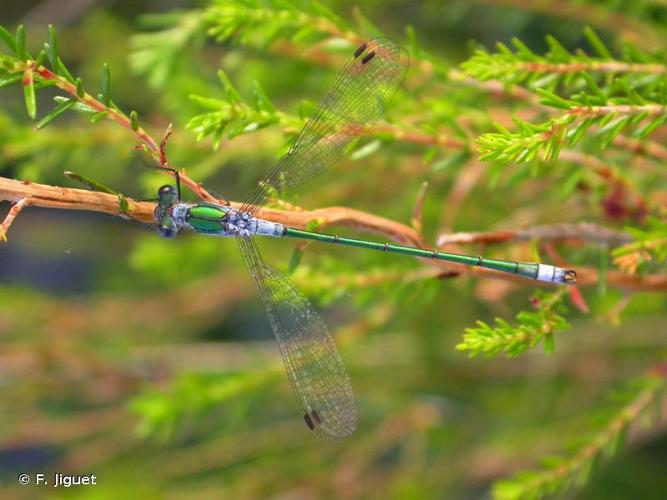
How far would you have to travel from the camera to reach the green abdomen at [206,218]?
1.50 metres

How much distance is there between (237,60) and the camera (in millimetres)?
1871

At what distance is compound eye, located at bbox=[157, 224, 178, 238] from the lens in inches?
55.9

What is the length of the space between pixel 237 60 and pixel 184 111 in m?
0.21

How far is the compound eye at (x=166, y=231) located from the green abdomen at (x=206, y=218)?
2.2 inches

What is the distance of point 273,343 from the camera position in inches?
102

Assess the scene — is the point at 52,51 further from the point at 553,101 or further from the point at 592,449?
the point at 592,449

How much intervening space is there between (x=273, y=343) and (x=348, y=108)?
4.40 ft

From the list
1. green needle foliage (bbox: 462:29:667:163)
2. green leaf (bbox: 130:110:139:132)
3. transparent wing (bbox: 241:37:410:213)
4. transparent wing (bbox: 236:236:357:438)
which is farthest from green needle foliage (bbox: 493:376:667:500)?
green leaf (bbox: 130:110:139:132)

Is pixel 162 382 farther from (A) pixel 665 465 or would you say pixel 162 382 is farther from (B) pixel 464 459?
(A) pixel 665 465

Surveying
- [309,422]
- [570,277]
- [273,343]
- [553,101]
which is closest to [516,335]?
[570,277]

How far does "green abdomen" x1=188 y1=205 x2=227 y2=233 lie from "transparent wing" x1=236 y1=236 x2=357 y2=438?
160 millimetres

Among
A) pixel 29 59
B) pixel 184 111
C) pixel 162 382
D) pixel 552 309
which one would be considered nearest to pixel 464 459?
pixel 162 382

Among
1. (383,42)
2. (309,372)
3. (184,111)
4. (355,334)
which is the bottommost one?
(355,334)

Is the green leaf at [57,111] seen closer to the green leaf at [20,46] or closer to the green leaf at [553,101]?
the green leaf at [20,46]
